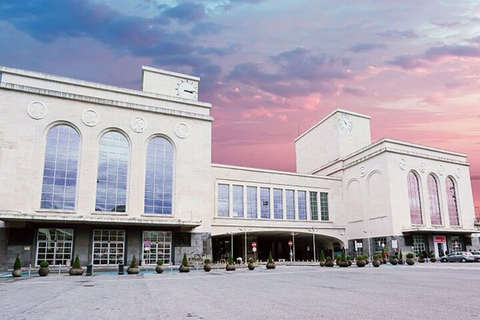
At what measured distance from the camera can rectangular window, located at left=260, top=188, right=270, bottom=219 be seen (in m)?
53.1

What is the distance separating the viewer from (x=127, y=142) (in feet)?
138

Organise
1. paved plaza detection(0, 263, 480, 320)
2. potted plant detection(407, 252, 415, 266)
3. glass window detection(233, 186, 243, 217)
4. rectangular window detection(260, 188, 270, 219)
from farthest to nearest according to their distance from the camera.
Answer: rectangular window detection(260, 188, 270, 219) < glass window detection(233, 186, 243, 217) < potted plant detection(407, 252, 415, 266) < paved plaza detection(0, 263, 480, 320)

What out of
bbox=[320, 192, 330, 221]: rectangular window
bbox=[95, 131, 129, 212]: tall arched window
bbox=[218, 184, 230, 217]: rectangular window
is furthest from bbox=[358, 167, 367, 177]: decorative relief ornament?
bbox=[95, 131, 129, 212]: tall arched window

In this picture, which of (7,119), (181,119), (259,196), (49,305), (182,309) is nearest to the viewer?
(182,309)

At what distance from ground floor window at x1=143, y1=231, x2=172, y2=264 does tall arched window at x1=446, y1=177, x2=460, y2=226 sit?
39892mm

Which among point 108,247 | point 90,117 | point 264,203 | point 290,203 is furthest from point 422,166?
point 90,117

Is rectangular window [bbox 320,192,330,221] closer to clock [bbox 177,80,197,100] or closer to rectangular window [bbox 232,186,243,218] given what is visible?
rectangular window [bbox 232,186,243,218]

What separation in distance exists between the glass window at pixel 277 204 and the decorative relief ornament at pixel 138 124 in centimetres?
2053

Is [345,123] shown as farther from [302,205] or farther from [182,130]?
[182,130]

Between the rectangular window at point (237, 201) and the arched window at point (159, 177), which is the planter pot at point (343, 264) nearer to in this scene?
the rectangular window at point (237, 201)

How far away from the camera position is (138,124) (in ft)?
140

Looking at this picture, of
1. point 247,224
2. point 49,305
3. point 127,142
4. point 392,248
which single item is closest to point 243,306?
point 49,305

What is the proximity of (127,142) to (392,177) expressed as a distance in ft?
110

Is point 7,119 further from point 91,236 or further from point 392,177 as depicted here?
point 392,177
